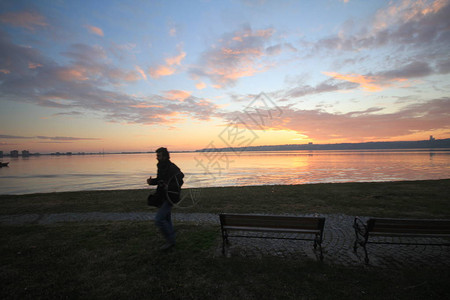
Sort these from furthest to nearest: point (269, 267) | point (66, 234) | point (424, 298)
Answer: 1. point (66, 234)
2. point (269, 267)
3. point (424, 298)

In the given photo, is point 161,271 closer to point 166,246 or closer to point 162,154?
point 166,246

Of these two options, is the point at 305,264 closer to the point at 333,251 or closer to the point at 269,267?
the point at 269,267

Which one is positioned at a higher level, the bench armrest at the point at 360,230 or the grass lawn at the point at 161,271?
the bench armrest at the point at 360,230

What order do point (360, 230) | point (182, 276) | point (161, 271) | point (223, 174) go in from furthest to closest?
point (223, 174) < point (360, 230) < point (161, 271) < point (182, 276)

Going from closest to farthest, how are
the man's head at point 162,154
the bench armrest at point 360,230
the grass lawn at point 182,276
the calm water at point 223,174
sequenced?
the grass lawn at point 182,276
the bench armrest at point 360,230
the man's head at point 162,154
the calm water at point 223,174

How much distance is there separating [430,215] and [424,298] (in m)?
6.55

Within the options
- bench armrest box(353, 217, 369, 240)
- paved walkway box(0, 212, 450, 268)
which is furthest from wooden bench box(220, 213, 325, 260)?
bench armrest box(353, 217, 369, 240)

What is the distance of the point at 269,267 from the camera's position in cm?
450

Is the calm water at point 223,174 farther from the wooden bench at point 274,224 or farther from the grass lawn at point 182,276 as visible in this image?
the grass lawn at point 182,276

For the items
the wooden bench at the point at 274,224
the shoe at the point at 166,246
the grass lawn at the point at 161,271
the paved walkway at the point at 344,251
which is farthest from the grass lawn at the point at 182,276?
the wooden bench at the point at 274,224

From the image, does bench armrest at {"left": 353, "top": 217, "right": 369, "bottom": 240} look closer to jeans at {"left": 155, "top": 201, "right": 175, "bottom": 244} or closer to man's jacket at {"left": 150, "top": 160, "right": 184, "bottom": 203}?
man's jacket at {"left": 150, "top": 160, "right": 184, "bottom": 203}

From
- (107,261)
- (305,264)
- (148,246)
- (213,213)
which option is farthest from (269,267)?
(213,213)

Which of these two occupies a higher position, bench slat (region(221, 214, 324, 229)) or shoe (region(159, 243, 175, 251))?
bench slat (region(221, 214, 324, 229))

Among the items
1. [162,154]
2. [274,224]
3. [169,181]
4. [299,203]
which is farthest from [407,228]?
[299,203]
